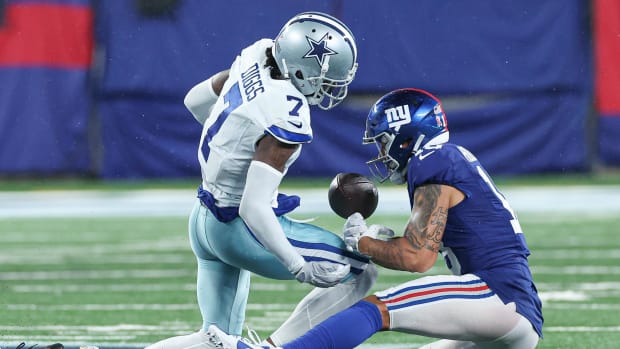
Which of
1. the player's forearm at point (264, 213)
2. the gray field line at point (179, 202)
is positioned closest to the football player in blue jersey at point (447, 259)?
the player's forearm at point (264, 213)

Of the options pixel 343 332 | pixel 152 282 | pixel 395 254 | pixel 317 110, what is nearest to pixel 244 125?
pixel 395 254

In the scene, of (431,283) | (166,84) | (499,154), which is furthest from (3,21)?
(431,283)

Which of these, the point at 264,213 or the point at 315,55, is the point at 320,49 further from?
the point at 264,213

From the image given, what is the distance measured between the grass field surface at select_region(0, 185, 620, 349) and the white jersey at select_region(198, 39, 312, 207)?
124 centimetres

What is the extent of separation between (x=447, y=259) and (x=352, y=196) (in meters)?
0.41

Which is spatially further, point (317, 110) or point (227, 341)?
point (317, 110)

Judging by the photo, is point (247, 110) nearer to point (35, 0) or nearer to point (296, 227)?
point (296, 227)

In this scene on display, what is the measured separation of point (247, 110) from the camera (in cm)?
402

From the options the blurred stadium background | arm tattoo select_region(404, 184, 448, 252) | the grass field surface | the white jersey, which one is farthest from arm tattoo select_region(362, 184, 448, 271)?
the blurred stadium background

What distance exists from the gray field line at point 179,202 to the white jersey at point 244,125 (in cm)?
611

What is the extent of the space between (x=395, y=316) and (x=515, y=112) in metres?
9.89

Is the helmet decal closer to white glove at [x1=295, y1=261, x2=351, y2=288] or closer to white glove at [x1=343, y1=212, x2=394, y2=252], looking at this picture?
white glove at [x1=343, y1=212, x2=394, y2=252]

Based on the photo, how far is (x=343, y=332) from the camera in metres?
3.63

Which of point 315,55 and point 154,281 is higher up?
point 315,55
